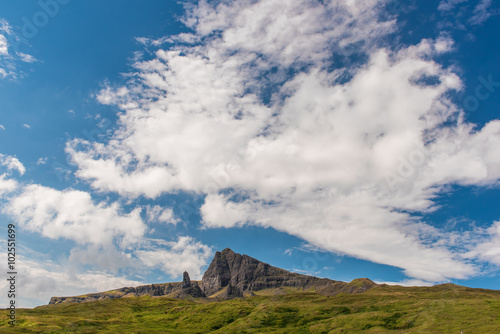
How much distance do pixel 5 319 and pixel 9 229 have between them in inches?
5120

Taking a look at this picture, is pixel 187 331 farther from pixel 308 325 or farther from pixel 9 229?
pixel 9 229

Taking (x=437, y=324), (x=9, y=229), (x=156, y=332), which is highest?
(x=9, y=229)

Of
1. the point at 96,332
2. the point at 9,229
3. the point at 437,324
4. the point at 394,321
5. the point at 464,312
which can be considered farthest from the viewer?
the point at 96,332

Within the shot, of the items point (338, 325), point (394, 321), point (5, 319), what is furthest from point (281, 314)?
point (5, 319)

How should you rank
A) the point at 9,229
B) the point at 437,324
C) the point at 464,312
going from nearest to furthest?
the point at 9,229, the point at 437,324, the point at 464,312

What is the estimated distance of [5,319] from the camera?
172500mm

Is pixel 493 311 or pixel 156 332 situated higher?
pixel 493 311

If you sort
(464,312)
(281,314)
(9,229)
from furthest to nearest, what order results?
(281,314) → (464,312) → (9,229)

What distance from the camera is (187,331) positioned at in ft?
647

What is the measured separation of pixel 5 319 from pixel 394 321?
8294 inches

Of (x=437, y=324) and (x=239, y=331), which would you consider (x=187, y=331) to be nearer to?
(x=239, y=331)

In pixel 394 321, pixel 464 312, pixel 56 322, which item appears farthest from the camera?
pixel 56 322

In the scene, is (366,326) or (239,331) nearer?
(366,326)

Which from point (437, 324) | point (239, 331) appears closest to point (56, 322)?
point (239, 331)
